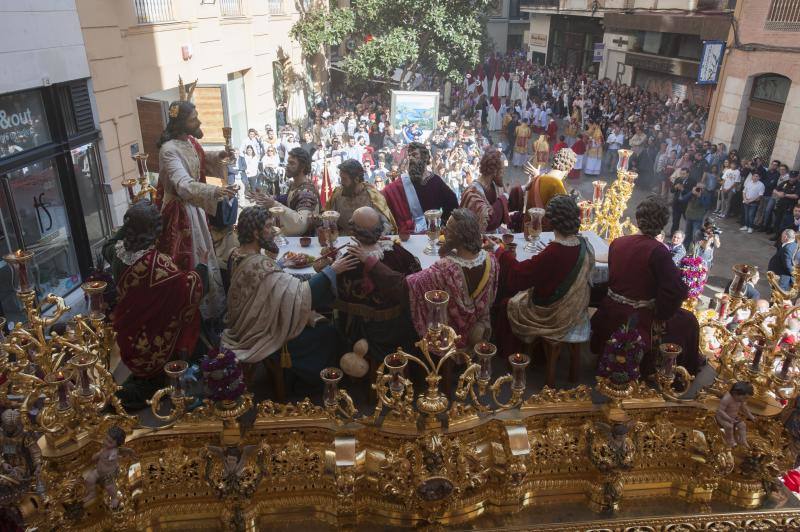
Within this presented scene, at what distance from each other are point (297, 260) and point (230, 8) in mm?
13064

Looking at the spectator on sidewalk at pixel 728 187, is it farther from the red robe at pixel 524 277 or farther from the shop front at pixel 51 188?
the shop front at pixel 51 188

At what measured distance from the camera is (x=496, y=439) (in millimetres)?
A: 3775

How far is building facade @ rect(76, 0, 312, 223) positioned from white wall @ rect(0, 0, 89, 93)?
40cm

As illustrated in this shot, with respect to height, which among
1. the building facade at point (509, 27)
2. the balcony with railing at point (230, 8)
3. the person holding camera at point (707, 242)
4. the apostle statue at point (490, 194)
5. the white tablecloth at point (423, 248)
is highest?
the balcony with railing at point (230, 8)

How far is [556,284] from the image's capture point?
4.29m

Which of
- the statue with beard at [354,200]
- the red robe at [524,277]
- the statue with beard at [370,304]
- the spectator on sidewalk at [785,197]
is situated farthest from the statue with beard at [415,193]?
the spectator on sidewalk at [785,197]

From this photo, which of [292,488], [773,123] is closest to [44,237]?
[292,488]

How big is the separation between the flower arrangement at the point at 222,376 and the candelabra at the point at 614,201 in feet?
14.7

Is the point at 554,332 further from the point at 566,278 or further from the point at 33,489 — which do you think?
the point at 33,489

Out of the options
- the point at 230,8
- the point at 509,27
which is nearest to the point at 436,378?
the point at 230,8

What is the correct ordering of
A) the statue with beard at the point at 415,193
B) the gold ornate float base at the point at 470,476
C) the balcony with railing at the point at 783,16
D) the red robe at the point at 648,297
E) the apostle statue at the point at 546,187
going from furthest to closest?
the balcony with railing at the point at 783,16 < the statue with beard at the point at 415,193 < the apostle statue at the point at 546,187 < the red robe at the point at 648,297 < the gold ornate float base at the point at 470,476

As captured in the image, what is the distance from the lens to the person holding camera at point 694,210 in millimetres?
10734

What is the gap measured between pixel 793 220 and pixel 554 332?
9209mm

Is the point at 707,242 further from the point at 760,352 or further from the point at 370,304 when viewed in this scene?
the point at 370,304
